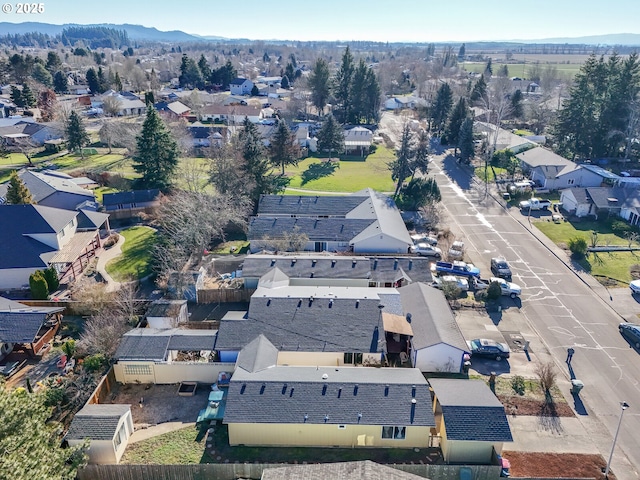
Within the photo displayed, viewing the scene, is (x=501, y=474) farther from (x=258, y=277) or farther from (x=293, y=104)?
(x=293, y=104)

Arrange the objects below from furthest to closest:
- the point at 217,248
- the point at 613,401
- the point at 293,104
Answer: the point at 293,104 < the point at 217,248 < the point at 613,401

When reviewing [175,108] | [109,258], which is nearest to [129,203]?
[109,258]

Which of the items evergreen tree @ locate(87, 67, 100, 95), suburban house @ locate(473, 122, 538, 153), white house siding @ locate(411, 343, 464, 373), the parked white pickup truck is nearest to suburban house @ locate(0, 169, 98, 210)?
white house siding @ locate(411, 343, 464, 373)

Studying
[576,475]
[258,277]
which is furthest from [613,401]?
[258,277]

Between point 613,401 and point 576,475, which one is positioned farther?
point 613,401

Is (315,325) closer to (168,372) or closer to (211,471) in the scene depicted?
(168,372)

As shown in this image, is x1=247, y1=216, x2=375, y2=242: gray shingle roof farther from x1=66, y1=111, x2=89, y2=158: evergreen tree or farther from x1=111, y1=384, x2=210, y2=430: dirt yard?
x1=66, y1=111, x2=89, y2=158: evergreen tree

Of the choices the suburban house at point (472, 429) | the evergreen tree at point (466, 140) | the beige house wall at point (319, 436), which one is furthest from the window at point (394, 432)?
the evergreen tree at point (466, 140)
